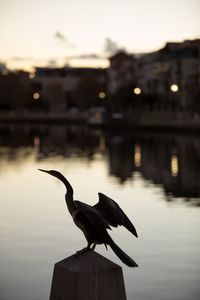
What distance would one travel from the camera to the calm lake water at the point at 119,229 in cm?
955

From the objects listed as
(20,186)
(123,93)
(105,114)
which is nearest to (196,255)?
(20,186)

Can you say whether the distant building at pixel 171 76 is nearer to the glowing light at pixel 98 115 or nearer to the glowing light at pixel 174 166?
the glowing light at pixel 98 115

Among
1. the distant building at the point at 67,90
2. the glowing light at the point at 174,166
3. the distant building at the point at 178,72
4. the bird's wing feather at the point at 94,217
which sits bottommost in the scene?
the bird's wing feather at the point at 94,217

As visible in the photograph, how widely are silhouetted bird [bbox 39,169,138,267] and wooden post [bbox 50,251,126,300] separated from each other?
133 millimetres

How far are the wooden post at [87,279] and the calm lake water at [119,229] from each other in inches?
97.0

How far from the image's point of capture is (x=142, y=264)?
10.7 meters

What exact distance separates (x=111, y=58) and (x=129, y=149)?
5442 inches

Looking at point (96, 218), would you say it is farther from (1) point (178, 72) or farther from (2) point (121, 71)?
(2) point (121, 71)

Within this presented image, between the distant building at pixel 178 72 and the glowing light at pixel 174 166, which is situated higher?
the distant building at pixel 178 72

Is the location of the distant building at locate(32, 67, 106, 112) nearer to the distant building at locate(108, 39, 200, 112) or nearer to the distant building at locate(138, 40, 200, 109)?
the distant building at locate(108, 39, 200, 112)

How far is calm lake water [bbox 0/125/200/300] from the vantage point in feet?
31.3

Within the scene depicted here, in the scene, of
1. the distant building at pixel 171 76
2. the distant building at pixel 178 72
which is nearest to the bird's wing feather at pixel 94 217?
the distant building at pixel 171 76

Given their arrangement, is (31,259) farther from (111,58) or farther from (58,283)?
(111,58)

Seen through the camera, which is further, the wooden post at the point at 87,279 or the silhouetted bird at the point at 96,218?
Answer: the silhouetted bird at the point at 96,218
